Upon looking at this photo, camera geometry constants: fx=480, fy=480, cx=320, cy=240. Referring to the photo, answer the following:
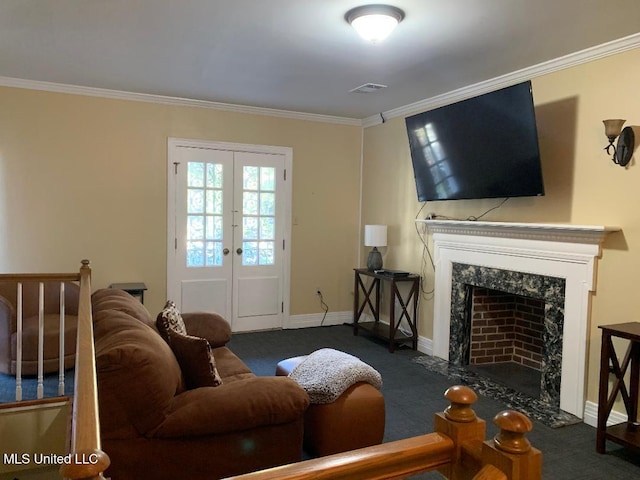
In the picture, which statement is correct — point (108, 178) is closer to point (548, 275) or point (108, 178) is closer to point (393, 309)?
point (393, 309)

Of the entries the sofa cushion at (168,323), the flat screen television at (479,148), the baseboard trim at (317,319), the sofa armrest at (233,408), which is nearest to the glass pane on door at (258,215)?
the baseboard trim at (317,319)

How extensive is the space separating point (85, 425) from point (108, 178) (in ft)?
14.0

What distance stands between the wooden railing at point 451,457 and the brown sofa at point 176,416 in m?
1.28

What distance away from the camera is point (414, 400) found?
11.9ft

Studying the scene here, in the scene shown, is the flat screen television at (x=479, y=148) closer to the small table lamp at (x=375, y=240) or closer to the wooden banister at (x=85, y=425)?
the small table lamp at (x=375, y=240)

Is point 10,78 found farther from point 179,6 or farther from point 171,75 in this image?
point 179,6

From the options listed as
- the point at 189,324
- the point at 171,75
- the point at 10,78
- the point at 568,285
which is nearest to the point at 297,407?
the point at 189,324

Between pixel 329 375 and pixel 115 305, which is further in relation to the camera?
pixel 115 305

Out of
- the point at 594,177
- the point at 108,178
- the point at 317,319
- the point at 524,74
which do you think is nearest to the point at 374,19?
the point at 524,74

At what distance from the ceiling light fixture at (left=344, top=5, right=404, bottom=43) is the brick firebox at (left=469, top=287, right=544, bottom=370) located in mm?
2564

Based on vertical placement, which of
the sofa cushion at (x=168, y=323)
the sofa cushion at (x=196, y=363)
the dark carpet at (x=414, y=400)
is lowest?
the dark carpet at (x=414, y=400)

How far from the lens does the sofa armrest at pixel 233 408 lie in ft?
6.77

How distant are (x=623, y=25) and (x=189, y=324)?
3482mm

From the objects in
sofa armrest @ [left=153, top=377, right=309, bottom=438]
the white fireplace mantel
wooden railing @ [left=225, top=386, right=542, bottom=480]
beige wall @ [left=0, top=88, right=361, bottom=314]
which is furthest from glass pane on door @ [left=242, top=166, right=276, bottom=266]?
wooden railing @ [left=225, top=386, right=542, bottom=480]
